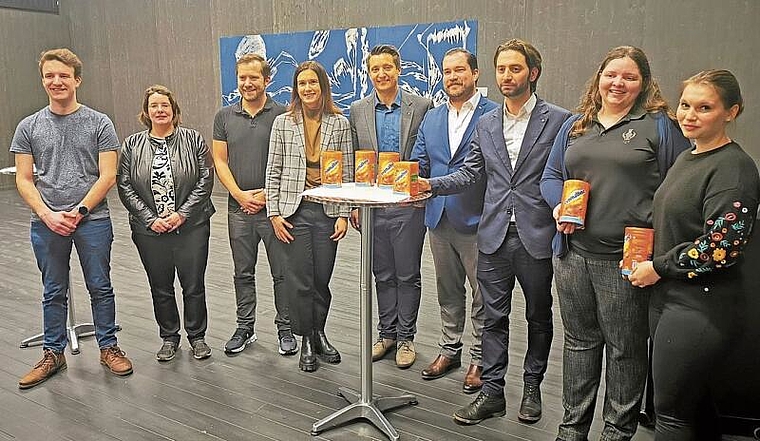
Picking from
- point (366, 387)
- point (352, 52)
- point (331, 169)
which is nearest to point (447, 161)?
point (331, 169)

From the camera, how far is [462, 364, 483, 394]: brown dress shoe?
119 inches

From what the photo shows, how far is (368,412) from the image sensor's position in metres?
2.75

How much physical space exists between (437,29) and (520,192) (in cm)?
497

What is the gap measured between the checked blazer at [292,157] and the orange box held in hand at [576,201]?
130cm

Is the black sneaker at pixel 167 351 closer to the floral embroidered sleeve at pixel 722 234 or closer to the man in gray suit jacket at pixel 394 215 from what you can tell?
the man in gray suit jacket at pixel 394 215

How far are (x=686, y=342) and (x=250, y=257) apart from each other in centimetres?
234

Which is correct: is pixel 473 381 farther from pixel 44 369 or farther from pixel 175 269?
pixel 44 369

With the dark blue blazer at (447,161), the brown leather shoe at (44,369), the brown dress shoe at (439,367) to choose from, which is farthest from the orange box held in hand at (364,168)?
the brown leather shoe at (44,369)

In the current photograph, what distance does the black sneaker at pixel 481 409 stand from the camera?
2.74m

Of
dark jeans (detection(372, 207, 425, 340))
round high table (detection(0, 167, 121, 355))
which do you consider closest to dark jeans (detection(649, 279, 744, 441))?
dark jeans (detection(372, 207, 425, 340))

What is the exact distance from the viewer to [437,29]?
23.3 ft

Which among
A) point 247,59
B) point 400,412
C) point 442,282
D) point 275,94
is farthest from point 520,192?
point 275,94

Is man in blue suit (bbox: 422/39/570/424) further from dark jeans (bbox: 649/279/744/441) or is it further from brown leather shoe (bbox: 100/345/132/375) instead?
brown leather shoe (bbox: 100/345/132/375)

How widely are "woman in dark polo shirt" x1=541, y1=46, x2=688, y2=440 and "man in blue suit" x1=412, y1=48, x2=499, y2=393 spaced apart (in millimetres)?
634
